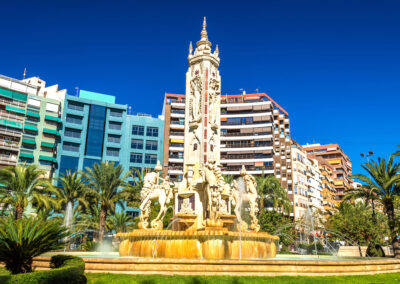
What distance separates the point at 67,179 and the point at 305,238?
4457 centimetres

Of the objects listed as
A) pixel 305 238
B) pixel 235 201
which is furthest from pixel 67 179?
pixel 305 238

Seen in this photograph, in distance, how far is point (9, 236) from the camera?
820cm

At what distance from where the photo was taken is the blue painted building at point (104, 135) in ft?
210

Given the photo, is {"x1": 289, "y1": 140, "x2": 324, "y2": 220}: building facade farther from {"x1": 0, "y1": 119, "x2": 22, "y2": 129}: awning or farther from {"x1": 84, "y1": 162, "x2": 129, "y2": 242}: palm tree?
{"x1": 0, "y1": 119, "x2": 22, "y2": 129}: awning

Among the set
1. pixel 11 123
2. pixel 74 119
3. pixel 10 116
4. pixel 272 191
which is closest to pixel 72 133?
pixel 74 119

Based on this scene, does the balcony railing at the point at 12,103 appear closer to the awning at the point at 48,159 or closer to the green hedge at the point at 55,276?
the awning at the point at 48,159

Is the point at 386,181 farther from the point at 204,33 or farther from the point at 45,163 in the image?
the point at 45,163

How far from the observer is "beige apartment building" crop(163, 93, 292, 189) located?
68.6 m

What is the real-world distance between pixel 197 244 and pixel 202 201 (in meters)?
4.12

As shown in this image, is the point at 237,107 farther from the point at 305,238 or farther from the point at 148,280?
the point at 148,280

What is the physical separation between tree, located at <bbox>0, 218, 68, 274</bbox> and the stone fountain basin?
6.20 metres

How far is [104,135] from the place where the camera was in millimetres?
66938

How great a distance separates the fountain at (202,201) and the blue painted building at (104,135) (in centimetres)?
4514

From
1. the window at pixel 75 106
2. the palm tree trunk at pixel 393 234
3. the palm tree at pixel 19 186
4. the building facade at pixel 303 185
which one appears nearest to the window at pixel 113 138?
the window at pixel 75 106
